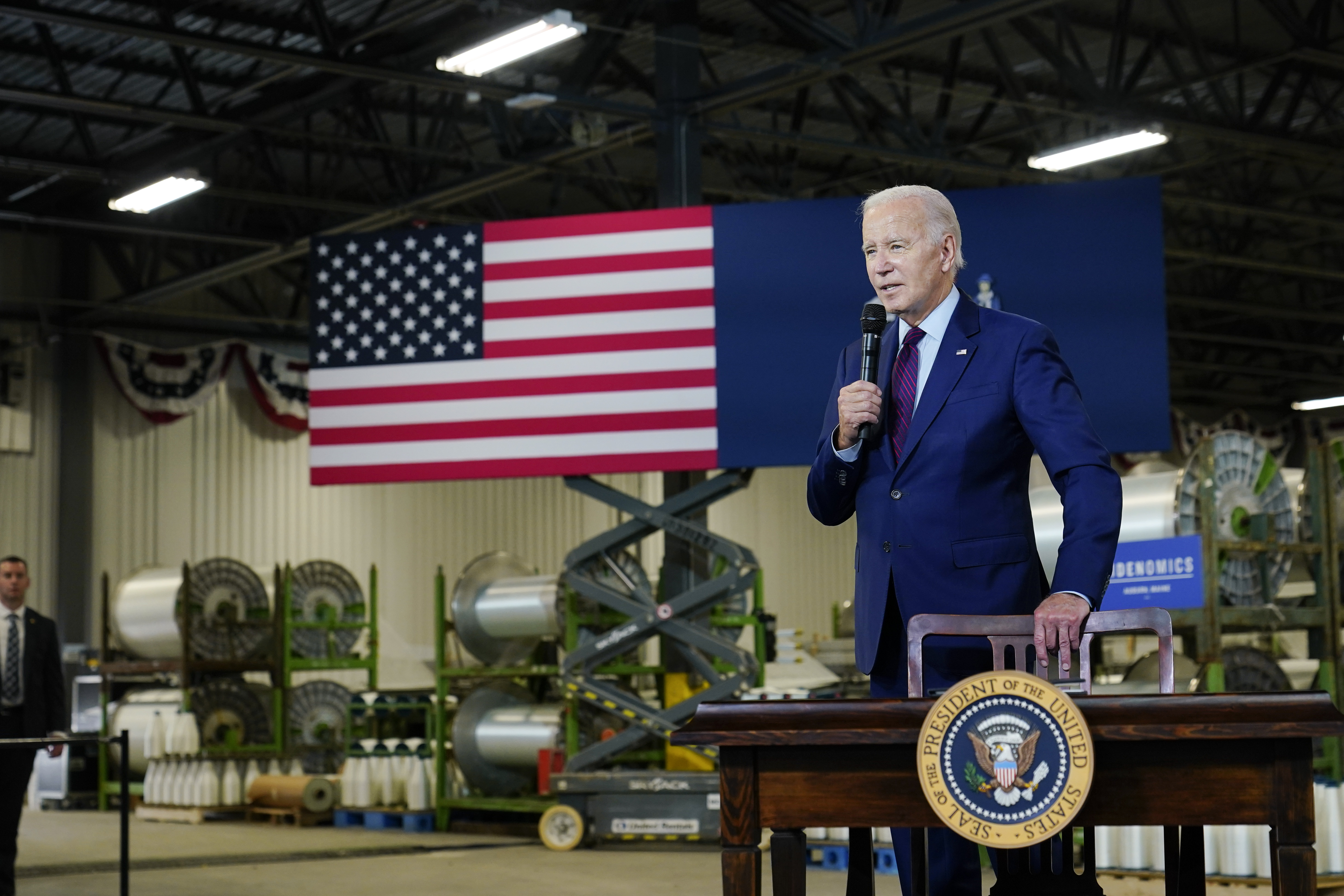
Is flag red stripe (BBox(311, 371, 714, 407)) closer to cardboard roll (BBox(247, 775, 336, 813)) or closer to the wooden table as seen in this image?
cardboard roll (BBox(247, 775, 336, 813))

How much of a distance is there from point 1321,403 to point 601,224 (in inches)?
835

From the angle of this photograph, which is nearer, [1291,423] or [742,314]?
[742,314]

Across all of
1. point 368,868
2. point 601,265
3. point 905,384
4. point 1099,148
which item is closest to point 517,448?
point 601,265

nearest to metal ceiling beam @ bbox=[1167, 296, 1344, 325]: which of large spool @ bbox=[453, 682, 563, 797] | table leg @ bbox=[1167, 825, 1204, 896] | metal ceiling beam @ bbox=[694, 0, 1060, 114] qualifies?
metal ceiling beam @ bbox=[694, 0, 1060, 114]

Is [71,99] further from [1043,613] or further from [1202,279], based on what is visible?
[1202,279]

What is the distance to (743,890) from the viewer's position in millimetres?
2607

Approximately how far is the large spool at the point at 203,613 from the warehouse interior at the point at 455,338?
6 centimetres

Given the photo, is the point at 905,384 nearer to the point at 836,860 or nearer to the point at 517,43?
the point at 836,860

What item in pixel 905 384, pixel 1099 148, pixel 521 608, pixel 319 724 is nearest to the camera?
pixel 905 384

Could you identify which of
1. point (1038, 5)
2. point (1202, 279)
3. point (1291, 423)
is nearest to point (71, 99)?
point (1038, 5)

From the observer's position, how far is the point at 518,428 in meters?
10.6

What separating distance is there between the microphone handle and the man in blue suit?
0.03m

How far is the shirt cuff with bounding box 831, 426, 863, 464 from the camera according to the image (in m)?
3.13

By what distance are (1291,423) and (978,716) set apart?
104 ft
